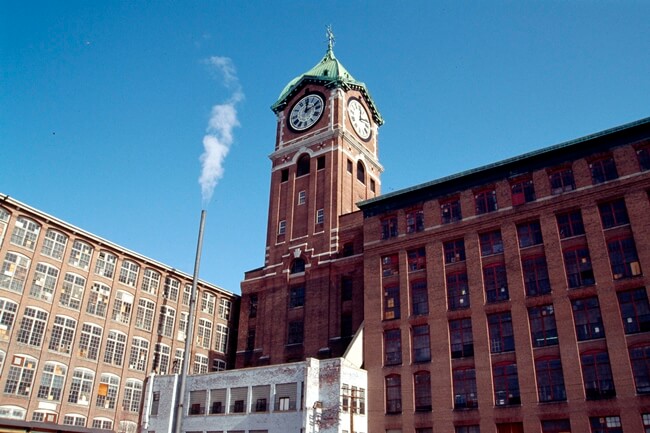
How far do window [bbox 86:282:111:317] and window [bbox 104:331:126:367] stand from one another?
2.08m

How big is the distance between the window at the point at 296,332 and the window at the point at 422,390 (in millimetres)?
13388

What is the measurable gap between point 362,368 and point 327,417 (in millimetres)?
5506

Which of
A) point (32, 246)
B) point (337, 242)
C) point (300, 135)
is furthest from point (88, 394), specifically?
point (300, 135)

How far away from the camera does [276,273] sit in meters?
55.3

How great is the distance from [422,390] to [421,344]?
326cm

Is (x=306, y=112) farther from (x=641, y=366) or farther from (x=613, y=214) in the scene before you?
(x=641, y=366)

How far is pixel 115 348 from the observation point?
48.8 metres

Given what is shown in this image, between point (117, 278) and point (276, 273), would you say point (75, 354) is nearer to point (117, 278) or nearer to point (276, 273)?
point (117, 278)

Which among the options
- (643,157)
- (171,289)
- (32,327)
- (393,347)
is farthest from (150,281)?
(643,157)

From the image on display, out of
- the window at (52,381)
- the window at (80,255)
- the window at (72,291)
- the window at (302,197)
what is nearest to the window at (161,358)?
the window at (52,381)

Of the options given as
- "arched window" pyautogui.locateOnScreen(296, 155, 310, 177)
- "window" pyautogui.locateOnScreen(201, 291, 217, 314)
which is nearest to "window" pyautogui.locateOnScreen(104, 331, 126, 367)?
"window" pyautogui.locateOnScreen(201, 291, 217, 314)

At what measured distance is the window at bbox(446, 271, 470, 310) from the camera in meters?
41.1

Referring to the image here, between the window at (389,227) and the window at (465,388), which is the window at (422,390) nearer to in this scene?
the window at (465,388)

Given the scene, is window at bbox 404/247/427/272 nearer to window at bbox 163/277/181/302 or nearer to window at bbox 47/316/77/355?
window at bbox 163/277/181/302
